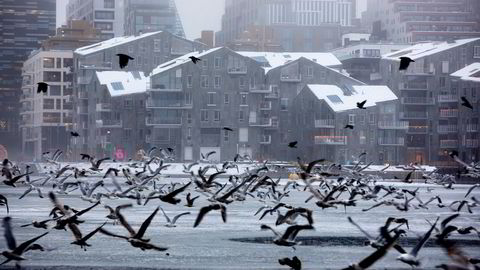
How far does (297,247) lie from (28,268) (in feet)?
34.7

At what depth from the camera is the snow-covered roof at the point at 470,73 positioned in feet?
480

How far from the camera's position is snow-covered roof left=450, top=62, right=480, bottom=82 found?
146 meters

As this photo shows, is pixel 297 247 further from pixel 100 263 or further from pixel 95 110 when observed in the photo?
pixel 95 110

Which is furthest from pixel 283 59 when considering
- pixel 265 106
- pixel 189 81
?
pixel 189 81

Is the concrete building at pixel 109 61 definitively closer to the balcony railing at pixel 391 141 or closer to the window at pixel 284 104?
the window at pixel 284 104

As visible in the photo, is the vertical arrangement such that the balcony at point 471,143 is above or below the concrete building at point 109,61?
below

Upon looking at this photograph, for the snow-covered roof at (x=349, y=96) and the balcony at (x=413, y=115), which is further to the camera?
the balcony at (x=413, y=115)

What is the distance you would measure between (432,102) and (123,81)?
1834 inches

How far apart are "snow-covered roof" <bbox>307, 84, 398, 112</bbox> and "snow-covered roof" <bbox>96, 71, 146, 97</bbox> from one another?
2469 centimetres

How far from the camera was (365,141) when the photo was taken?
141750 mm

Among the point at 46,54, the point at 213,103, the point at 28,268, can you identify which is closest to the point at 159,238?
the point at 28,268

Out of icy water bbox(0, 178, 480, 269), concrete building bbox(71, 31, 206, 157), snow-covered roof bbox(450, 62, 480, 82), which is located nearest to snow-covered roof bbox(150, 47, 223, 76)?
concrete building bbox(71, 31, 206, 157)

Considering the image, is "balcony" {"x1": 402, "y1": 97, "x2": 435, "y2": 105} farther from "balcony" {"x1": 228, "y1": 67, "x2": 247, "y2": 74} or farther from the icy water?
the icy water

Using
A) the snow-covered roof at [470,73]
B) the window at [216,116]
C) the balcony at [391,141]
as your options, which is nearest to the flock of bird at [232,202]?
the window at [216,116]
